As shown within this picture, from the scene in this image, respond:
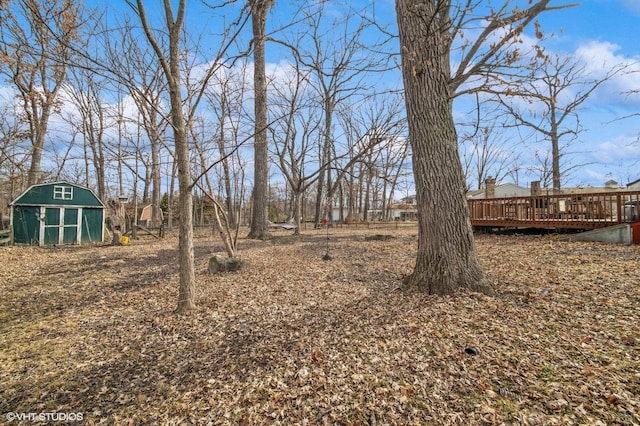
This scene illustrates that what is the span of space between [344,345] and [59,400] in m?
2.22

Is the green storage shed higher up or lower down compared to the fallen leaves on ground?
higher up

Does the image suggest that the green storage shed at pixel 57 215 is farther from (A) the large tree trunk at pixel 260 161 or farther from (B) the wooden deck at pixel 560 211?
(B) the wooden deck at pixel 560 211

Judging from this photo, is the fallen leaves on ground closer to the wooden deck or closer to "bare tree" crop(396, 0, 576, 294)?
"bare tree" crop(396, 0, 576, 294)

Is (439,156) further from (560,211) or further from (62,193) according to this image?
(62,193)

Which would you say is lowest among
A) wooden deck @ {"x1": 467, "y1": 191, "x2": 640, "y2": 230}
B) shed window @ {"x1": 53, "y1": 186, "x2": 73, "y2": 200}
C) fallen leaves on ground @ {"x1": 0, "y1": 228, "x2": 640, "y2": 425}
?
fallen leaves on ground @ {"x1": 0, "y1": 228, "x2": 640, "y2": 425}

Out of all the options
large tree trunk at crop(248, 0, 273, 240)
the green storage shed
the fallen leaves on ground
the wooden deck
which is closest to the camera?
the fallen leaves on ground

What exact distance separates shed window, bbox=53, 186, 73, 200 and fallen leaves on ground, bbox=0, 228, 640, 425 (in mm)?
8758

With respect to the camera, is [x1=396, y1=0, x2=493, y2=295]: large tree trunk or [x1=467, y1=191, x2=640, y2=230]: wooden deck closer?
[x1=396, y1=0, x2=493, y2=295]: large tree trunk

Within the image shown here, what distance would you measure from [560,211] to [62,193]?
18.2 meters

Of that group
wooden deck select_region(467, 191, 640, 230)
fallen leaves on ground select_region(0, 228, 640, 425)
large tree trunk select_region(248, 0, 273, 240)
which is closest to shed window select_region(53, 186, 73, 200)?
large tree trunk select_region(248, 0, 273, 240)

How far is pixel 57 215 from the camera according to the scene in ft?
37.6

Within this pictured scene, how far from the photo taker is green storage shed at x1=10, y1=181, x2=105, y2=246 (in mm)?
10815

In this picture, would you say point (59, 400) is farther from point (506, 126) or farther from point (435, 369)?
point (506, 126)

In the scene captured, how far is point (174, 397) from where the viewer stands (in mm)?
2135
